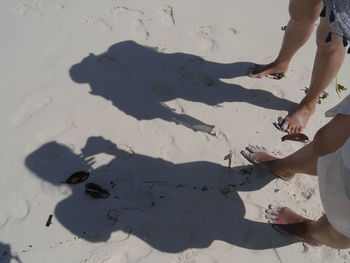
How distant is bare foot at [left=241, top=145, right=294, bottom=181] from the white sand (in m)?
0.04

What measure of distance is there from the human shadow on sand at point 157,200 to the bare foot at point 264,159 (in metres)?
0.05

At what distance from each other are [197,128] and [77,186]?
71cm

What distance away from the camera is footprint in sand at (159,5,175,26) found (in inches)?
109

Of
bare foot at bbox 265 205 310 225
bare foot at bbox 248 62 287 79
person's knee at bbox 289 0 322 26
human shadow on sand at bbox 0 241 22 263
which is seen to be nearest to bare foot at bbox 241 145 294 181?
bare foot at bbox 265 205 310 225

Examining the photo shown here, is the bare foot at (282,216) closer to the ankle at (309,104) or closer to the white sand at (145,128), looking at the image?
the white sand at (145,128)

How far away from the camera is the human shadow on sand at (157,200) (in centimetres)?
187

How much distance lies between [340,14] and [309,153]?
0.57 metres

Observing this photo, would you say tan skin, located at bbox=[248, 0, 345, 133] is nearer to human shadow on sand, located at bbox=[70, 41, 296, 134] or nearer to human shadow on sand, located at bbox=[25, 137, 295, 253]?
human shadow on sand, located at bbox=[70, 41, 296, 134]

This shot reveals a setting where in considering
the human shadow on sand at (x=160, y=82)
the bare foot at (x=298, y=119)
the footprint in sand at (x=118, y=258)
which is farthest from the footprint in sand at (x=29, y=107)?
the bare foot at (x=298, y=119)

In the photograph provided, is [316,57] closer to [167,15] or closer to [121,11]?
[167,15]

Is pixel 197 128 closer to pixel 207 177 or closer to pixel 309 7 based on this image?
pixel 207 177

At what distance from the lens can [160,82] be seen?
245cm

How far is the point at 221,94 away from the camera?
2.41m

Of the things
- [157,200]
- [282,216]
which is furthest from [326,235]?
[157,200]
